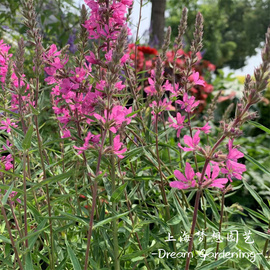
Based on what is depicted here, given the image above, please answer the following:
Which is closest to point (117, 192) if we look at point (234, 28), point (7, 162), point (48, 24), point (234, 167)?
point (234, 167)

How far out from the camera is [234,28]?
4569 centimetres

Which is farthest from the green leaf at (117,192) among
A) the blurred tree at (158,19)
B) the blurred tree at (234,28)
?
the blurred tree at (234,28)

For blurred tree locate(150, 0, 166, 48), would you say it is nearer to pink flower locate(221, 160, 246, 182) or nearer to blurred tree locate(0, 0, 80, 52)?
blurred tree locate(0, 0, 80, 52)

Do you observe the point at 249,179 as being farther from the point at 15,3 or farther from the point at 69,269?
the point at 15,3

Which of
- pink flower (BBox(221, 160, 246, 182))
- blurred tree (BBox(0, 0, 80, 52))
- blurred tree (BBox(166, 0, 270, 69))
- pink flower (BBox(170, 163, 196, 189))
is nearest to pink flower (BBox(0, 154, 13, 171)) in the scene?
pink flower (BBox(170, 163, 196, 189))

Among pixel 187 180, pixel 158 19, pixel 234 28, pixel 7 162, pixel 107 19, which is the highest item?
pixel 234 28

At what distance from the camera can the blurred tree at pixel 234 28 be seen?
3950cm

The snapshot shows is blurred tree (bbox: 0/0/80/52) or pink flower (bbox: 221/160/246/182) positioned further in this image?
blurred tree (bbox: 0/0/80/52)

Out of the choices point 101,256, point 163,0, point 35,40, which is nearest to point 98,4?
point 35,40

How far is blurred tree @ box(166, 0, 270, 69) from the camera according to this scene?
3950 cm

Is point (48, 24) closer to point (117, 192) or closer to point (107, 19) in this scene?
point (107, 19)

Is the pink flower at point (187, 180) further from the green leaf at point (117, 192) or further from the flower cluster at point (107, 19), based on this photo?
the flower cluster at point (107, 19)

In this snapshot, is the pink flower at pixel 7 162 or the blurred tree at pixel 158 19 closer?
the pink flower at pixel 7 162

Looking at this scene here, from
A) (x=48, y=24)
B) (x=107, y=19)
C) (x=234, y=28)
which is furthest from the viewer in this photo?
(x=234, y=28)
